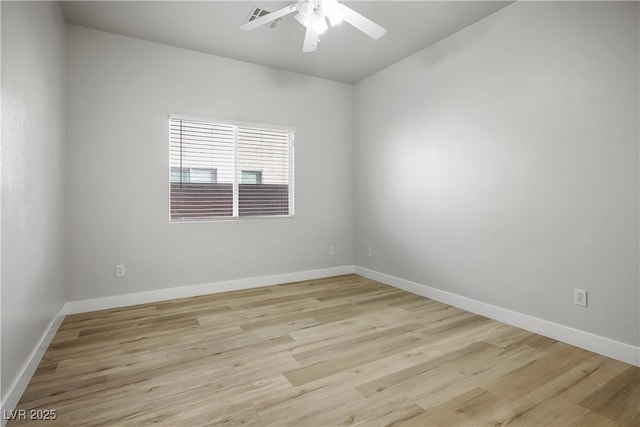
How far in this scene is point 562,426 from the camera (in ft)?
5.33

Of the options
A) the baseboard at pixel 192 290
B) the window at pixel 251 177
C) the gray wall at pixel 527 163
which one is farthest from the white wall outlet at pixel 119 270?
the gray wall at pixel 527 163

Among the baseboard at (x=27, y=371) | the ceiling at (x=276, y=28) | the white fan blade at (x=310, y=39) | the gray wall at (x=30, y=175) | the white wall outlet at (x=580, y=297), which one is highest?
the ceiling at (x=276, y=28)

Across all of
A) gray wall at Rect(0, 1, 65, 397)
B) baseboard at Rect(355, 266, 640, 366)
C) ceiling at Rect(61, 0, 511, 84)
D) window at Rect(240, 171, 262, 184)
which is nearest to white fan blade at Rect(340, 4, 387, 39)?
ceiling at Rect(61, 0, 511, 84)

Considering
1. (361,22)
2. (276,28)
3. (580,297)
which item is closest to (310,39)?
(361,22)

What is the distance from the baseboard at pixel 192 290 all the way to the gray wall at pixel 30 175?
38 cm

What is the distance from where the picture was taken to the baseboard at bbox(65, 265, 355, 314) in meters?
3.30

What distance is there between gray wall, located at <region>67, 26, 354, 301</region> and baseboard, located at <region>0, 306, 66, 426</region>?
2.53 feet

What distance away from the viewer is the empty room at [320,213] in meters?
1.89

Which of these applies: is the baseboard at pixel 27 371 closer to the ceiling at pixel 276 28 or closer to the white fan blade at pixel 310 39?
the ceiling at pixel 276 28

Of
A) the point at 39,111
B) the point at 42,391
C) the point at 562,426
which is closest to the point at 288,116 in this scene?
the point at 39,111

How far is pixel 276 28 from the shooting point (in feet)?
10.6

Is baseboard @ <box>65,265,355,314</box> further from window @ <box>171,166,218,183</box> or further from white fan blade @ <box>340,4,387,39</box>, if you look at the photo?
white fan blade @ <box>340,4,387,39</box>

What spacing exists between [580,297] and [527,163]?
1103 millimetres

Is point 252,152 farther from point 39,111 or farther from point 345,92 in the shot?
point 39,111
